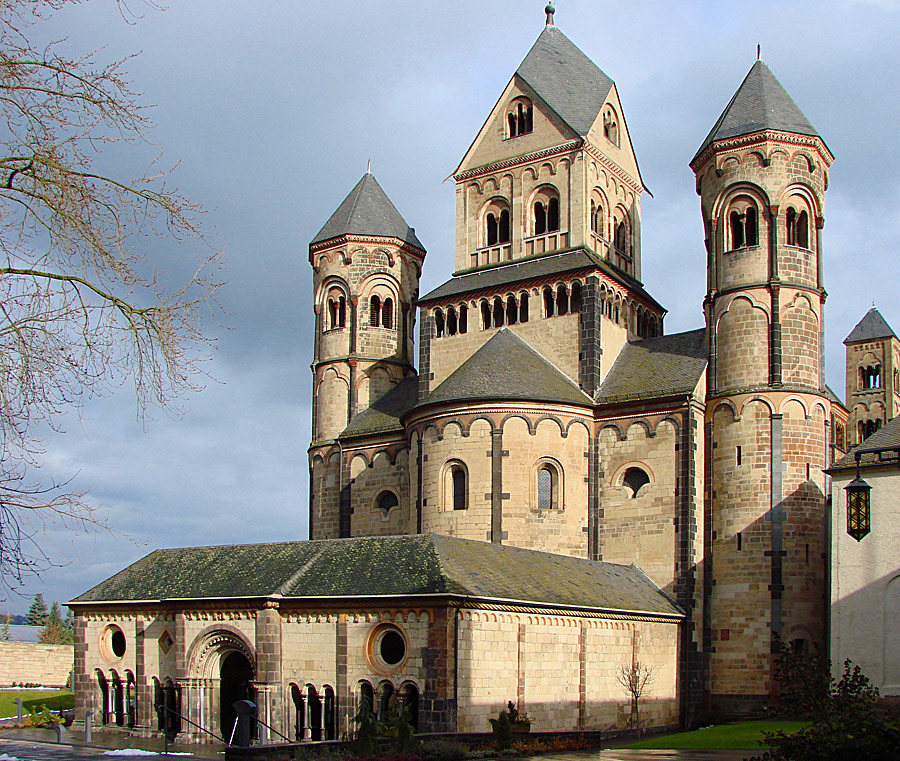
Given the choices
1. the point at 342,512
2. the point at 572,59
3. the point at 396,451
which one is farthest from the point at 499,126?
the point at 342,512

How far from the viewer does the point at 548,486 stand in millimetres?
41625

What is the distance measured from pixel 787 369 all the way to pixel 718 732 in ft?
46.5

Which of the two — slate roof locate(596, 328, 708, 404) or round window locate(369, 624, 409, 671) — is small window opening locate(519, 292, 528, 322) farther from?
round window locate(369, 624, 409, 671)

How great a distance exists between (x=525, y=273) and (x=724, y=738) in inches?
862

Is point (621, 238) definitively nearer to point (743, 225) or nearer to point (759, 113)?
point (743, 225)

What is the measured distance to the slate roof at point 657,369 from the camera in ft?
138

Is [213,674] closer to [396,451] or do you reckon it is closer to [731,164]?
[396,451]

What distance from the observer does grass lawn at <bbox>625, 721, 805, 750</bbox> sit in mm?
29678

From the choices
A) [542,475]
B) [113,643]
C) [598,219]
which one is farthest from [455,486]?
[598,219]

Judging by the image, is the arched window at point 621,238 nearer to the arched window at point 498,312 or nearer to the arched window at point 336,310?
the arched window at point 498,312

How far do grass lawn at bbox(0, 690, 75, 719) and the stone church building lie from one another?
7.58 meters

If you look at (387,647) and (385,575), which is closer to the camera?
(387,647)

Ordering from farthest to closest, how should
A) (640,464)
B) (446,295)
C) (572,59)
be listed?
(572,59)
(446,295)
(640,464)

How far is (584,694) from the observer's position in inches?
1332
